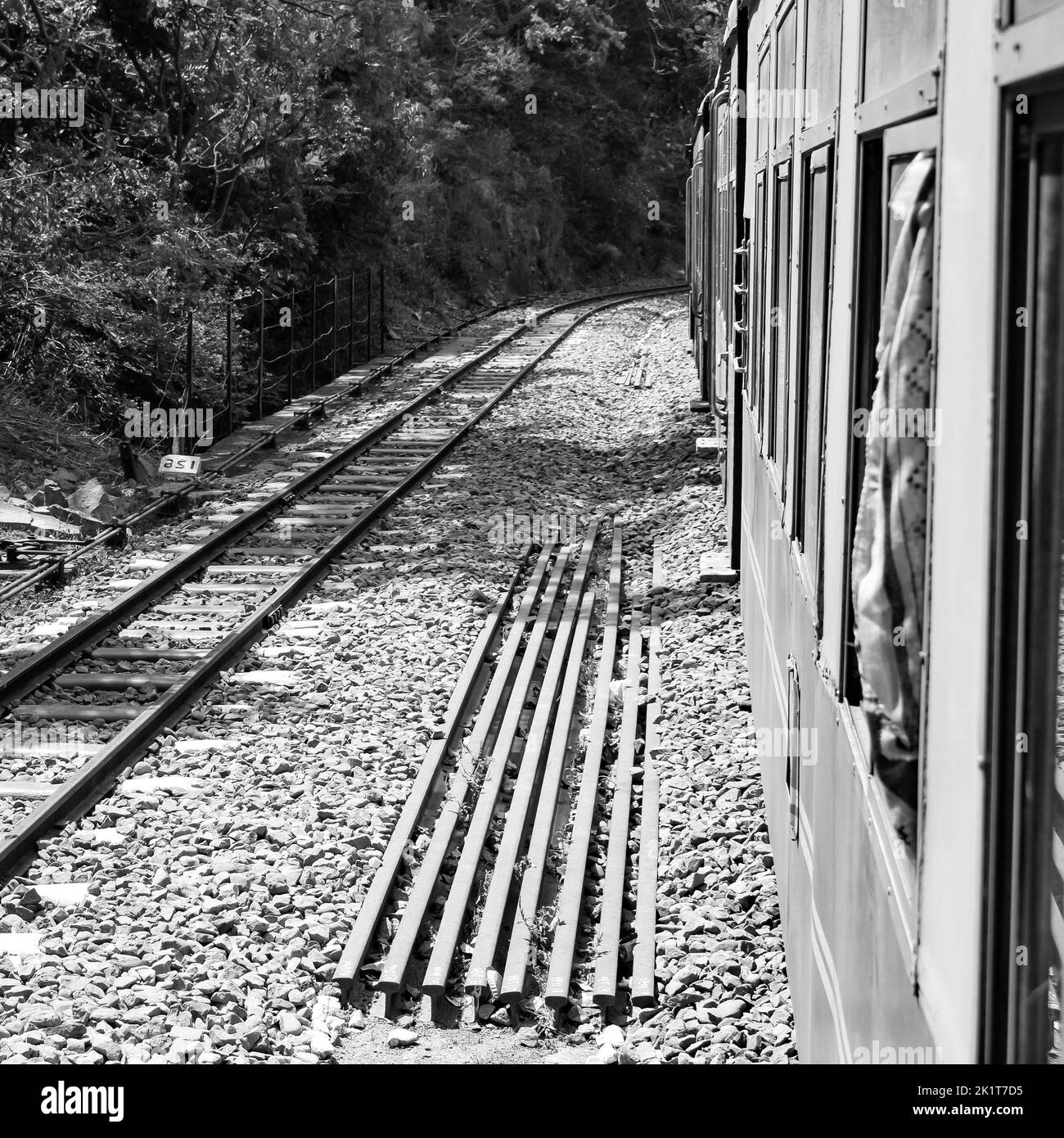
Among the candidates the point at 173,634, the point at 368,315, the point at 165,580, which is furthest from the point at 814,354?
the point at 368,315

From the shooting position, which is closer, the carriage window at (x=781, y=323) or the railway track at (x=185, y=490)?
the carriage window at (x=781, y=323)

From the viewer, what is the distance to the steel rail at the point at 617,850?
5.12 meters

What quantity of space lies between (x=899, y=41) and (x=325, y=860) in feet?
15.0

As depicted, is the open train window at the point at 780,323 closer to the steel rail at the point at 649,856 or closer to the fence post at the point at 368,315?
the steel rail at the point at 649,856

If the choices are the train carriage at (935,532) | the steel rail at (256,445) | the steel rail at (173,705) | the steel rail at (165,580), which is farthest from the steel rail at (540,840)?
the steel rail at (256,445)

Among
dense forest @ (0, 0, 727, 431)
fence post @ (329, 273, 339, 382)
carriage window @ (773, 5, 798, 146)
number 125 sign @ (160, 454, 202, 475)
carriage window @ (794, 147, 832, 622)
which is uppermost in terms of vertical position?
dense forest @ (0, 0, 727, 431)

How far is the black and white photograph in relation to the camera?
1691mm

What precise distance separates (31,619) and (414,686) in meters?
3.13

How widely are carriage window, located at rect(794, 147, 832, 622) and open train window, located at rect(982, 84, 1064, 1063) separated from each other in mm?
1787

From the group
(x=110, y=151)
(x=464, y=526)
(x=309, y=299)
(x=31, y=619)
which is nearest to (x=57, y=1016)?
(x=31, y=619)

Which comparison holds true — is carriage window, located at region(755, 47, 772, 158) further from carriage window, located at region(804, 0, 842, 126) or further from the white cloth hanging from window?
the white cloth hanging from window

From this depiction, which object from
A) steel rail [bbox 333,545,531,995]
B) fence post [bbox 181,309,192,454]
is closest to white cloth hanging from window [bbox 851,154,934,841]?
steel rail [bbox 333,545,531,995]

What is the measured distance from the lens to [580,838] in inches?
248

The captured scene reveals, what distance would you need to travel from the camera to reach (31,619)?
987 cm
